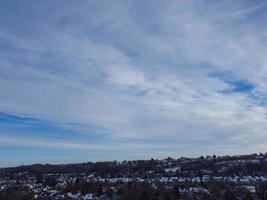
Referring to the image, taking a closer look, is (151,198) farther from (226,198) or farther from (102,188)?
(102,188)

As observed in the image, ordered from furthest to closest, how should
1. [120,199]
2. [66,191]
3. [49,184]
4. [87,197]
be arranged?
[49,184], [66,191], [87,197], [120,199]

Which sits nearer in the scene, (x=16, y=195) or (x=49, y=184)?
(x=16, y=195)

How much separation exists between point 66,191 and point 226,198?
253 feet

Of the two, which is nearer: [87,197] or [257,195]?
[257,195]

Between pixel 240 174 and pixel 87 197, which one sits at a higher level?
pixel 240 174

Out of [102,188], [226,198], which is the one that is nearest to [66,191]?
[102,188]

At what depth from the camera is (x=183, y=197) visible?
352 ft

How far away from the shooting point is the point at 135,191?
112 m

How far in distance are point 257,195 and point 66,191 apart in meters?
79.2

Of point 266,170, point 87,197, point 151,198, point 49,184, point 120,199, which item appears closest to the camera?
point 151,198

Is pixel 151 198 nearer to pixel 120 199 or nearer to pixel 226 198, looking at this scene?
pixel 120 199

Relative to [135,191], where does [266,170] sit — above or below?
above

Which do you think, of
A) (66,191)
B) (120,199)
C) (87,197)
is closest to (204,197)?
(120,199)

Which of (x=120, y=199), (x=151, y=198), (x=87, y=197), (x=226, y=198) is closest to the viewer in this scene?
(x=226, y=198)
